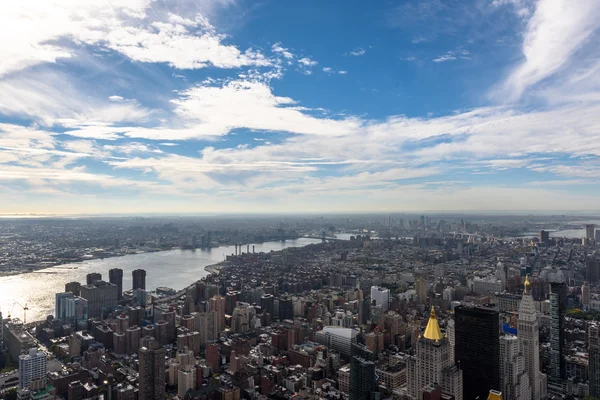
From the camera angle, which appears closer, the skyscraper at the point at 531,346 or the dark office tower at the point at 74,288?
the skyscraper at the point at 531,346

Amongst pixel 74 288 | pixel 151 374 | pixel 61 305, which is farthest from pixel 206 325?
pixel 74 288

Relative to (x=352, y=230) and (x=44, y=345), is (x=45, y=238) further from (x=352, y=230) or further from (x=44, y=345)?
(x=352, y=230)

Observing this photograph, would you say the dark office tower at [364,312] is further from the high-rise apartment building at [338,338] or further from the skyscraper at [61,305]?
the skyscraper at [61,305]

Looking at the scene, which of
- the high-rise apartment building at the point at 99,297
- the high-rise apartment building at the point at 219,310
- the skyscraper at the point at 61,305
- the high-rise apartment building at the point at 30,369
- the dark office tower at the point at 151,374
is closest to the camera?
the dark office tower at the point at 151,374

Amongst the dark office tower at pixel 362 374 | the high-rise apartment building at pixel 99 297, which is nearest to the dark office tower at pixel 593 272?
the dark office tower at pixel 362 374

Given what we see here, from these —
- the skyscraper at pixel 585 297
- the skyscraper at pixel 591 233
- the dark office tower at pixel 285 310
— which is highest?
the skyscraper at pixel 591 233

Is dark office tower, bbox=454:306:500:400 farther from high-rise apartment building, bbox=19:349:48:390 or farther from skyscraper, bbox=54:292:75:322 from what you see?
skyscraper, bbox=54:292:75:322

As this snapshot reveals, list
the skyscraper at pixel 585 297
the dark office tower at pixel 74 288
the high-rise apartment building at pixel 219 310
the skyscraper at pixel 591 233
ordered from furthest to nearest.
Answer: the skyscraper at pixel 591 233 → the dark office tower at pixel 74 288 → the skyscraper at pixel 585 297 → the high-rise apartment building at pixel 219 310

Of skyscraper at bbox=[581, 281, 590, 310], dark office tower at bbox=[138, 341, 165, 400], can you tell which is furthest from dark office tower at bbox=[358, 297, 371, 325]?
skyscraper at bbox=[581, 281, 590, 310]
